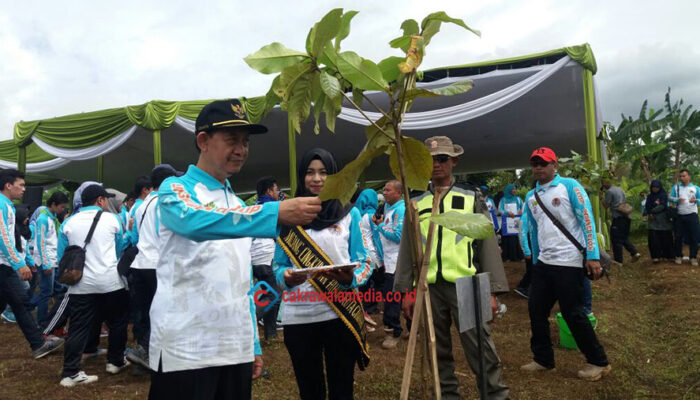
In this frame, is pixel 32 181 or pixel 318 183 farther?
pixel 32 181

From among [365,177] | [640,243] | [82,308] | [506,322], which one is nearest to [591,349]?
[506,322]

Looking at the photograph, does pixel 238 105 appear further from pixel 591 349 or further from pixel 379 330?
pixel 379 330

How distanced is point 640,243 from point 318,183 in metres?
15.1

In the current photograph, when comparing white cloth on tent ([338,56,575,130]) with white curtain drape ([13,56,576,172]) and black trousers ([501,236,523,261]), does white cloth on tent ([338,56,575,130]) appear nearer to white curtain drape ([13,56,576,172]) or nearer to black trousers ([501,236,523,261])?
white curtain drape ([13,56,576,172])

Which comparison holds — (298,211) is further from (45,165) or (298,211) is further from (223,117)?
(45,165)

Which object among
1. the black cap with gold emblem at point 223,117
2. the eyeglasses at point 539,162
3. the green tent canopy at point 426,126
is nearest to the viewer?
the black cap with gold emblem at point 223,117

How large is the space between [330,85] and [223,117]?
557mm

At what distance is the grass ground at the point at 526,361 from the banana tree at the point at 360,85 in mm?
2742

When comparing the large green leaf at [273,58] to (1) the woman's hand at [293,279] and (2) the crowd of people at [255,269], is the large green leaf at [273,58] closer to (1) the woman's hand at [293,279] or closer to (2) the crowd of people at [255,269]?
(2) the crowd of people at [255,269]

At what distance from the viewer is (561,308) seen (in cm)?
388

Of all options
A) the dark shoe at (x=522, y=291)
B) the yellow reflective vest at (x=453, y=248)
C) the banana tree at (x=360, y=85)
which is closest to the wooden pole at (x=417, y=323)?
the banana tree at (x=360, y=85)

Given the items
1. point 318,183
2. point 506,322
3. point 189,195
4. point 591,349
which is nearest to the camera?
point 189,195

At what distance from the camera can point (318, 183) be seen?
2564mm

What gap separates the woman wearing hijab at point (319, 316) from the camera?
2.46 m
